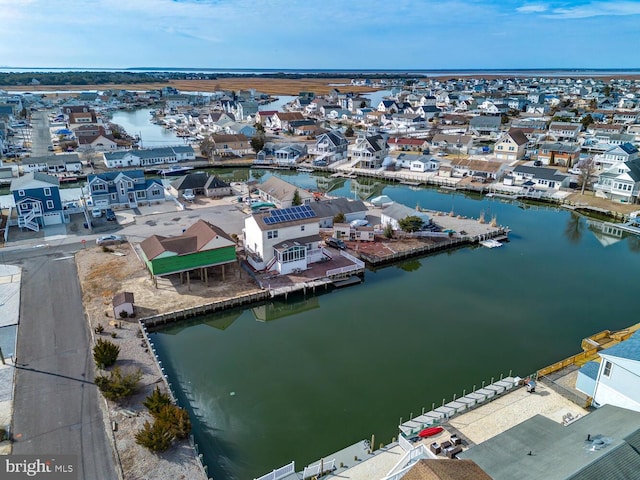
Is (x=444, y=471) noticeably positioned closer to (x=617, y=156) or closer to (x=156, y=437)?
(x=156, y=437)

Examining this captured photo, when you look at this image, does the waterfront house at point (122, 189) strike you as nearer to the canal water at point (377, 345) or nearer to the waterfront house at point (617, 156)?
the canal water at point (377, 345)

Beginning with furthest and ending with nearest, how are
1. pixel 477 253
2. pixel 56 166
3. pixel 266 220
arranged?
pixel 56 166 < pixel 477 253 < pixel 266 220

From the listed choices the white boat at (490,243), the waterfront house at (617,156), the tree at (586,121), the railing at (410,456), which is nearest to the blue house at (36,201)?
the railing at (410,456)

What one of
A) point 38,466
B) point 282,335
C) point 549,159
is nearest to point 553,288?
point 282,335

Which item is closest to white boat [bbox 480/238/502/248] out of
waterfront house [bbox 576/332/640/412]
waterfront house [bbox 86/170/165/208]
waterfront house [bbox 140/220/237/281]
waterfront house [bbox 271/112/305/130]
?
waterfront house [bbox 576/332/640/412]

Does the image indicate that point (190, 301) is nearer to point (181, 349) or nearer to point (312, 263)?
point (181, 349)

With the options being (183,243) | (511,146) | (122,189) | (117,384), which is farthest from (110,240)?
(511,146)

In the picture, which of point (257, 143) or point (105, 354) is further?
point (257, 143)
